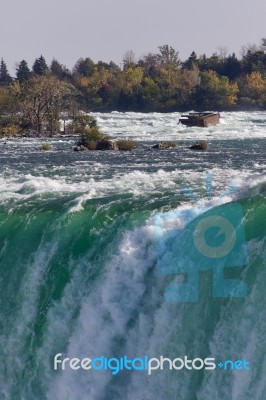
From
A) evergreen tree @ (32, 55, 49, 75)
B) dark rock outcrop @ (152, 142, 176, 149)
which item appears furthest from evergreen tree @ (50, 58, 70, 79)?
dark rock outcrop @ (152, 142, 176, 149)

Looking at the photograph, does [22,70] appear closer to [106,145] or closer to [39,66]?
[39,66]

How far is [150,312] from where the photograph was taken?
52.9 ft

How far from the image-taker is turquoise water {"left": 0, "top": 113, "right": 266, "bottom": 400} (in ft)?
47.4

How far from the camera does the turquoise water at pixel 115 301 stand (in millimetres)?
14461

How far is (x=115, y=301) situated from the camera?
1675 cm

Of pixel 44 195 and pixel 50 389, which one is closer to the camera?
pixel 50 389

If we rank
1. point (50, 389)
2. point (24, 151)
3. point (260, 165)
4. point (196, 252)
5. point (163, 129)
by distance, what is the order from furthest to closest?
point (163, 129) → point (24, 151) → point (260, 165) → point (50, 389) → point (196, 252)

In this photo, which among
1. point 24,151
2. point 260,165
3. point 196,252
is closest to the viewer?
point 196,252

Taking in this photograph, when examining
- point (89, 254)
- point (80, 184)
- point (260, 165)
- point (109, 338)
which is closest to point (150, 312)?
point (109, 338)

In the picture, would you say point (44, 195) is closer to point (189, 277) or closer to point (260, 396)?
point (189, 277)

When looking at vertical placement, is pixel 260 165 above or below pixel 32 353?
above

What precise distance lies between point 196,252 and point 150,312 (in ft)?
5.34

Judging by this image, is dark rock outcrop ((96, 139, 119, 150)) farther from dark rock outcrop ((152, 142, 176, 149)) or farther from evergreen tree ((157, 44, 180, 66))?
evergreen tree ((157, 44, 180, 66))

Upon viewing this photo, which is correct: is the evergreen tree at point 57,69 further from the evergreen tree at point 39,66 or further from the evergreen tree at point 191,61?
the evergreen tree at point 191,61
